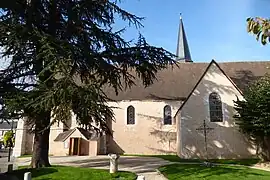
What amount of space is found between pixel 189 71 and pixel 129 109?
843 centimetres

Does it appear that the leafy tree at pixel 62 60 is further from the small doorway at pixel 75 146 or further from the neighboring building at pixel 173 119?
the small doorway at pixel 75 146

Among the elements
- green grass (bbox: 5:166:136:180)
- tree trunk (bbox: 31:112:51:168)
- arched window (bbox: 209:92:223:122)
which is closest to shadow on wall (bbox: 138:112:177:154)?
arched window (bbox: 209:92:223:122)

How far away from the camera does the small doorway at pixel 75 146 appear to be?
27.5 metres

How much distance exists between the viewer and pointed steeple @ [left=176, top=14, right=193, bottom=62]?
43112 mm

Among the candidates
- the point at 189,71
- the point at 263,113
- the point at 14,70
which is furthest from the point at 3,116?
the point at 189,71

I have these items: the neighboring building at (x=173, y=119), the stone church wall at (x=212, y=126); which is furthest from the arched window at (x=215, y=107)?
the stone church wall at (x=212, y=126)

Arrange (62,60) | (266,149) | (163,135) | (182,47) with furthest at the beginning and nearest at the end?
(182,47), (163,135), (266,149), (62,60)

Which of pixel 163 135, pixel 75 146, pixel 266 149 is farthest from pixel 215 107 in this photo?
pixel 75 146

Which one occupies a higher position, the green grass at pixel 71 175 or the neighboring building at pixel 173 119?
the neighboring building at pixel 173 119

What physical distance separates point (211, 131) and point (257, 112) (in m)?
5.06

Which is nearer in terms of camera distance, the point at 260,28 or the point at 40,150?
the point at 260,28

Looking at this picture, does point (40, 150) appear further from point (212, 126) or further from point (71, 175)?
point (212, 126)

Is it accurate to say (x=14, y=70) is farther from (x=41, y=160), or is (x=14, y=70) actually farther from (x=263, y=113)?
(x=263, y=113)

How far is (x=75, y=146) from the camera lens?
90.6ft
